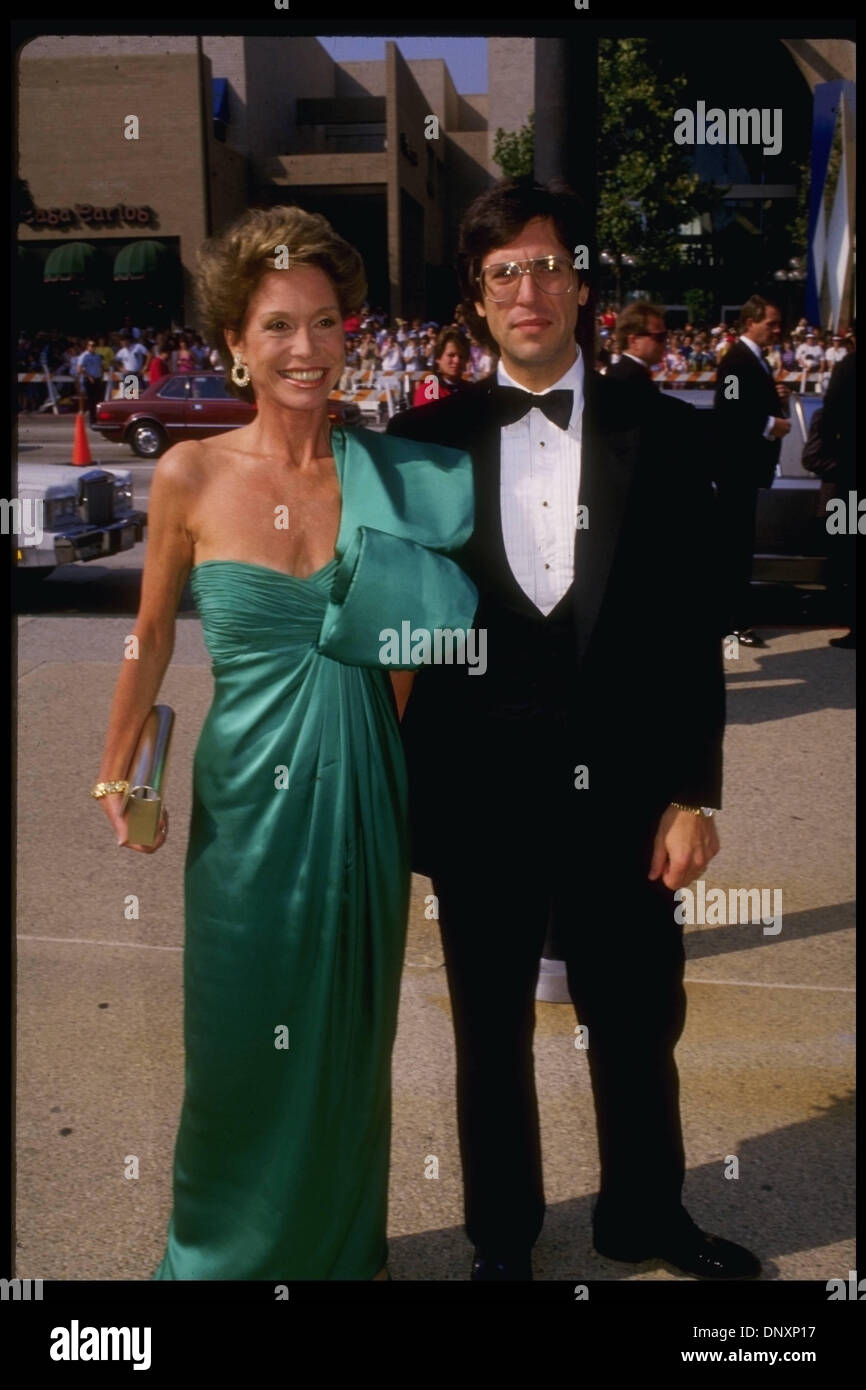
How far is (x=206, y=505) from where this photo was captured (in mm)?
2559

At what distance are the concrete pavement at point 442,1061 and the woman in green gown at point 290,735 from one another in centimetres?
38

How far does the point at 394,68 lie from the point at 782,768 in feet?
100.0

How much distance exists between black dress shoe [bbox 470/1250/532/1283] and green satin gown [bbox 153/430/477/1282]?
31 cm

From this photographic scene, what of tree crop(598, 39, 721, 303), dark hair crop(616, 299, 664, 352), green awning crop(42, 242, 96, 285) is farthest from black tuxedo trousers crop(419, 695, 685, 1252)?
green awning crop(42, 242, 96, 285)

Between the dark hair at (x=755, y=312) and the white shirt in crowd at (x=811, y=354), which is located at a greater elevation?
the white shirt in crowd at (x=811, y=354)

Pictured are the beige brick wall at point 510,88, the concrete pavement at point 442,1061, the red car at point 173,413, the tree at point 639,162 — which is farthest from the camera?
the beige brick wall at point 510,88

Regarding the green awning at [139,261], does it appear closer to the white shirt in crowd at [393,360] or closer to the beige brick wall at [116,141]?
the beige brick wall at [116,141]

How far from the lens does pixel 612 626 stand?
105 inches

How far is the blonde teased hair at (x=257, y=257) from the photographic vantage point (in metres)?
2.55

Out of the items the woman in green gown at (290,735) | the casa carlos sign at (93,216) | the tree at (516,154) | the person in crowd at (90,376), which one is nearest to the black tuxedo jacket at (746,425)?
the woman in green gown at (290,735)

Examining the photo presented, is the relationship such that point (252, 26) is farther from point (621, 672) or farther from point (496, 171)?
point (496, 171)

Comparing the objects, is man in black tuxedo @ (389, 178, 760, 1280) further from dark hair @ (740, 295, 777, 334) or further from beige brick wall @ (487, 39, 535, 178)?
beige brick wall @ (487, 39, 535, 178)

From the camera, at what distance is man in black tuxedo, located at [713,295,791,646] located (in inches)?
316

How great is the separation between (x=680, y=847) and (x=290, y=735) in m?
0.81
